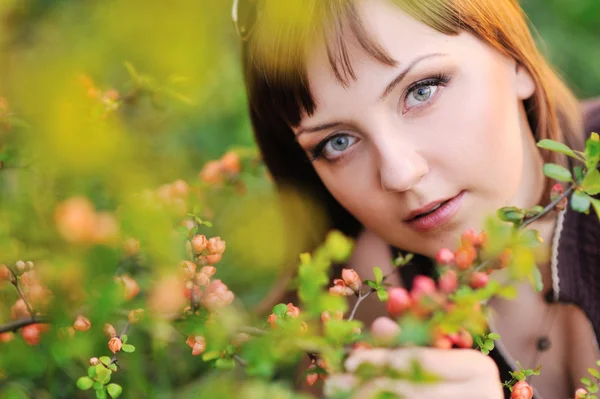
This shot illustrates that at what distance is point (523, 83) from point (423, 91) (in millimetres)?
314

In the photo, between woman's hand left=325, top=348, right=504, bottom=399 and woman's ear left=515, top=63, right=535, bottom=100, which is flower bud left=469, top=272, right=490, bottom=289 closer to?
woman's hand left=325, top=348, right=504, bottom=399

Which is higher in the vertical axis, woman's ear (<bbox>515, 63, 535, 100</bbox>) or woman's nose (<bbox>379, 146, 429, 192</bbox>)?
woman's ear (<bbox>515, 63, 535, 100</bbox>)

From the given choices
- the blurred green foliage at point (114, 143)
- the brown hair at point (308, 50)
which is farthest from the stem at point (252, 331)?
the brown hair at point (308, 50)

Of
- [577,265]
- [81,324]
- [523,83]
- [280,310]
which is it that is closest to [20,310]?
[81,324]

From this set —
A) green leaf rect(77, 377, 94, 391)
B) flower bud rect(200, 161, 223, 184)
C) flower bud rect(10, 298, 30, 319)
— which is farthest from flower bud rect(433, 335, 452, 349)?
flower bud rect(200, 161, 223, 184)

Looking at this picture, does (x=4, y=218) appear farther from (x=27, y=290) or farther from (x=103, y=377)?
(x=103, y=377)

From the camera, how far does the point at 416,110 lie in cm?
105

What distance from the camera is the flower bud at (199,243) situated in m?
0.82


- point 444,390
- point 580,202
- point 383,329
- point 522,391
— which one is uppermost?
point 580,202

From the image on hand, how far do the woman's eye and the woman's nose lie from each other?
0.29 feet

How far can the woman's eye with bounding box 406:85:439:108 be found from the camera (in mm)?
1054

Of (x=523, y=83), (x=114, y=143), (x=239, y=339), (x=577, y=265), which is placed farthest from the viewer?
(x=577, y=265)

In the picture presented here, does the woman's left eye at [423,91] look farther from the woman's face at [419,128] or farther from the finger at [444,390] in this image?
the finger at [444,390]

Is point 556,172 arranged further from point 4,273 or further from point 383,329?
point 4,273
